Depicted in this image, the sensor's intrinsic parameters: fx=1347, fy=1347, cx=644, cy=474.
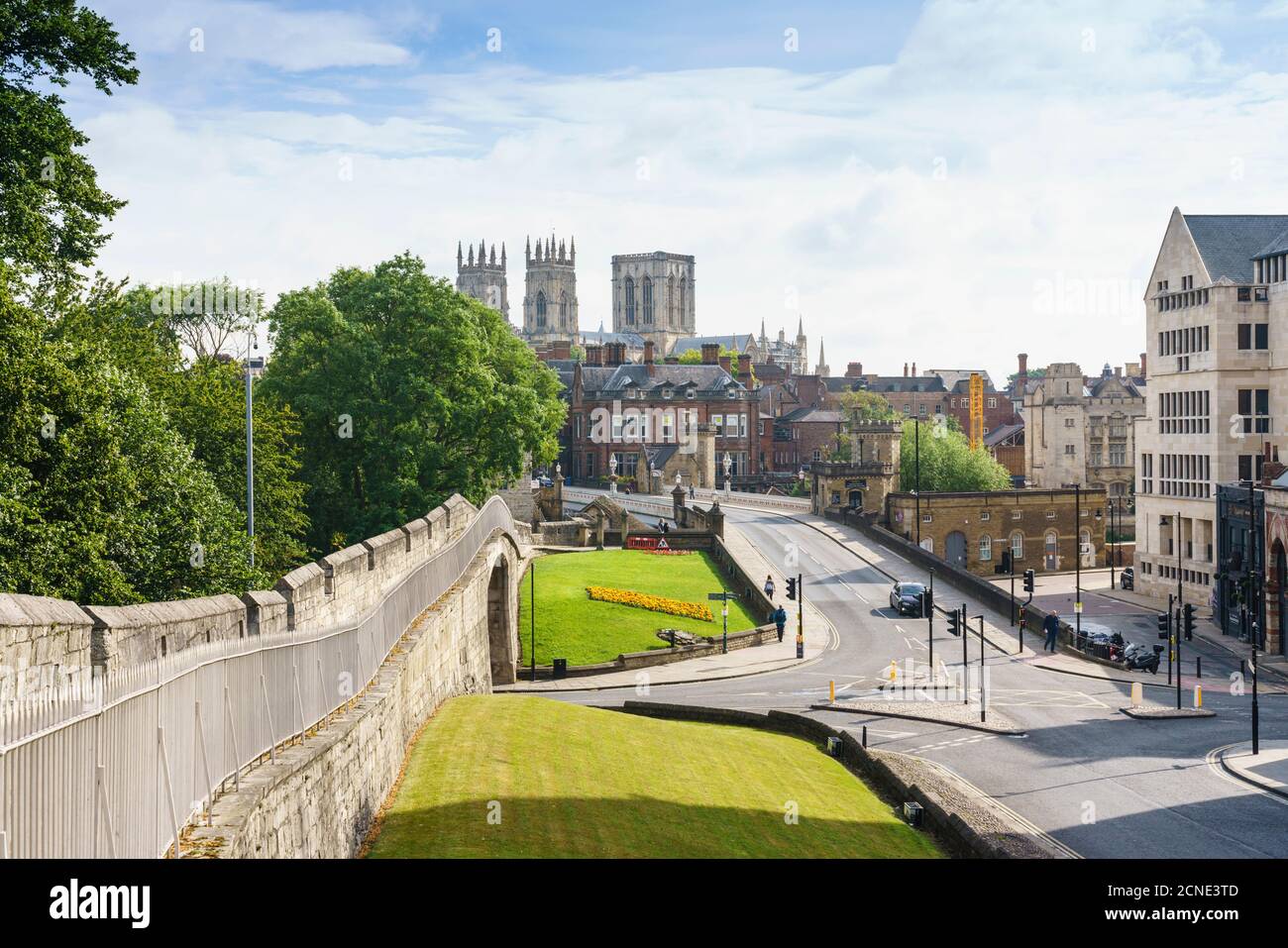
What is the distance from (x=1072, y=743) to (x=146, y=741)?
3185cm

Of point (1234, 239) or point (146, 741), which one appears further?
point (1234, 239)

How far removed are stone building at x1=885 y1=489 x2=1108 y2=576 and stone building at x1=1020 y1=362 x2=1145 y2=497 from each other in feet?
68.6

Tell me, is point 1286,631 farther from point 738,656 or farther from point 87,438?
point 87,438

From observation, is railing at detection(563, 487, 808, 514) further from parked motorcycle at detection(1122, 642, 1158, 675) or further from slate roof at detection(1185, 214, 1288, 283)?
parked motorcycle at detection(1122, 642, 1158, 675)

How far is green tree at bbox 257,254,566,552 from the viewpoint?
50844 millimetres

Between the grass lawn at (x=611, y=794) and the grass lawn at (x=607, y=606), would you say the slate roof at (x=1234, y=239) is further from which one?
the grass lawn at (x=611, y=794)

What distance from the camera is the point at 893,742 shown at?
38406 mm

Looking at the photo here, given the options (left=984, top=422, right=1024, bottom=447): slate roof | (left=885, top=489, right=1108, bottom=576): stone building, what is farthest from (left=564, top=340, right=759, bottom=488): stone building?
(left=885, top=489, right=1108, bottom=576): stone building

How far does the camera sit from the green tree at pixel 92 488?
75.2 feet

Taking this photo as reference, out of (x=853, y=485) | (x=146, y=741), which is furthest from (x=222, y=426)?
(x=853, y=485)

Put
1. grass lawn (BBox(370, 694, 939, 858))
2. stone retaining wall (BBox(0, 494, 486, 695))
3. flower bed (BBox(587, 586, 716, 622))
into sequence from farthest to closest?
flower bed (BBox(587, 586, 716, 622))
grass lawn (BBox(370, 694, 939, 858))
stone retaining wall (BBox(0, 494, 486, 695))

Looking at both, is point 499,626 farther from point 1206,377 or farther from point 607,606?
point 1206,377

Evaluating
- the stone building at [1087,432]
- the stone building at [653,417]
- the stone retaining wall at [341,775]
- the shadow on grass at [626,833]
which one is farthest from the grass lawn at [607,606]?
the stone building at [1087,432]

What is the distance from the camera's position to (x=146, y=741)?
434 inches
